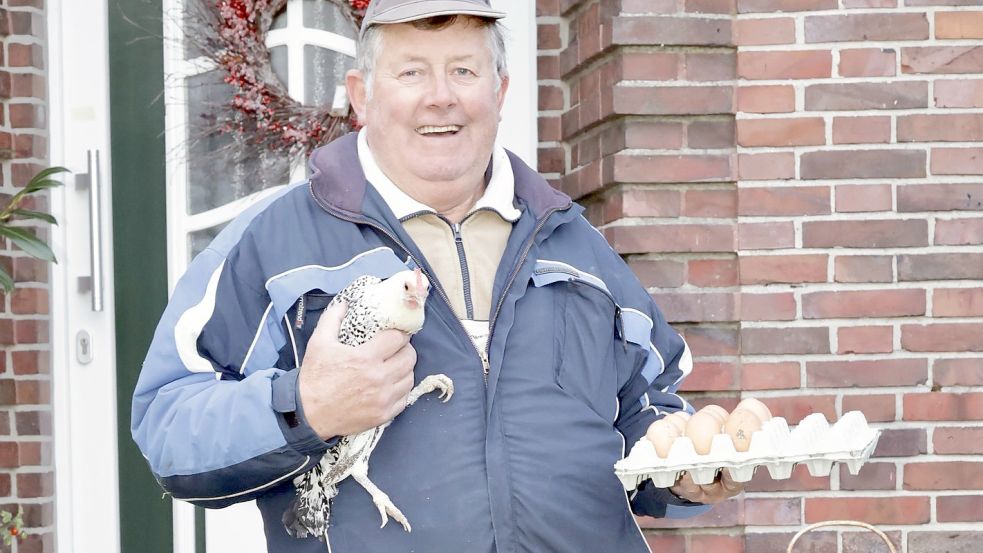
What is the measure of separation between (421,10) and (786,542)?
1827 millimetres

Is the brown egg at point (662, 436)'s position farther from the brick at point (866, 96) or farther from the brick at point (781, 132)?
the brick at point (866, 96)

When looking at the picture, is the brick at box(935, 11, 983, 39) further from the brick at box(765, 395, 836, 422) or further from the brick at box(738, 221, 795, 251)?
the brick at box(765, 395, 836, 422)

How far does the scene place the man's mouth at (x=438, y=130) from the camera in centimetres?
234

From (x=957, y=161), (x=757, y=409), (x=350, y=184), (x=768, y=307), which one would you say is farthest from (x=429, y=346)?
(x=957, y=161)

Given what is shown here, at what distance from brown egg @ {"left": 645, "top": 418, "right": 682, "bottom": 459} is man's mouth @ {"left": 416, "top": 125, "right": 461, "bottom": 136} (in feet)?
2.34

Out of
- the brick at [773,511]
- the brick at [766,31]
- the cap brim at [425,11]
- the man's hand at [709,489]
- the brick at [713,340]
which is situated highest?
the brick at [766,31]

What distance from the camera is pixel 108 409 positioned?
3742mm

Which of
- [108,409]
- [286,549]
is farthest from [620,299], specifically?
[108,409]

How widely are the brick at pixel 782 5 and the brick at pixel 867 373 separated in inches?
38.4

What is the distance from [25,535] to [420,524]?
6.63 feet

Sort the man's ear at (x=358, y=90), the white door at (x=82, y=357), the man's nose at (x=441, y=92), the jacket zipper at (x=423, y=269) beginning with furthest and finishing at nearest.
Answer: the white door at (x=82, y=357), the man's ear at (x=358, y=90), the man's nose at (x=441, y=92), the jacket zipper at (x=423, y=269)

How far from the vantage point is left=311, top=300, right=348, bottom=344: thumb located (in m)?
1.95

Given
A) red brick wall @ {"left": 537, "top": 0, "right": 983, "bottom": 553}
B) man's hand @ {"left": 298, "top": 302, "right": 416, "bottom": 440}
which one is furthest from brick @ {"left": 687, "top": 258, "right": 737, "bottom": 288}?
man's hand @ {"left": 298, "top": 302, "right": 416, "bottom": 440}

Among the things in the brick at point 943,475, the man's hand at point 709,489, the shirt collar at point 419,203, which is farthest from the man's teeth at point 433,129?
the brick at point 943,475
